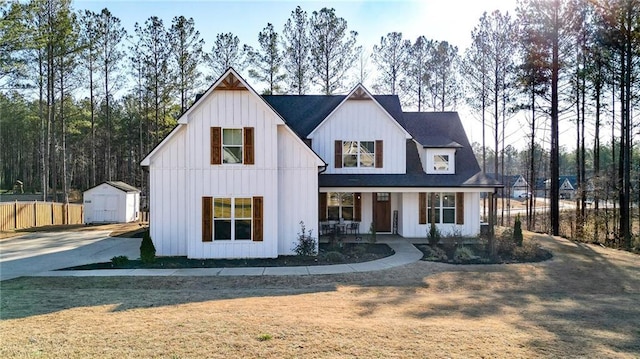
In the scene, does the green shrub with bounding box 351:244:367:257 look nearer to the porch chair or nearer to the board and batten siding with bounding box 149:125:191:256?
the porch chair

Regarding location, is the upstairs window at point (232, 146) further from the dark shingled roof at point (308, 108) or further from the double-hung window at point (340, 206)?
the double-hung window at point (340, 206)

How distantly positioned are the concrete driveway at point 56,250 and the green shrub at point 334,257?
6899 millimetres

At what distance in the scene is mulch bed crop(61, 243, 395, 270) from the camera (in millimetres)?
12602

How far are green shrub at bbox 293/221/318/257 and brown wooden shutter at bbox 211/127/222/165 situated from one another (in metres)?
3.87

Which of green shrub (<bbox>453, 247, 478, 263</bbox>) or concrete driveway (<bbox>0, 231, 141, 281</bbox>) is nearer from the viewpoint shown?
concrete driveway (<bbox>0, 231, 141, 281</bbox>)

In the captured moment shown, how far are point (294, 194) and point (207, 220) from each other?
3286mm

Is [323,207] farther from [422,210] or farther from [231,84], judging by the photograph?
[231,84]

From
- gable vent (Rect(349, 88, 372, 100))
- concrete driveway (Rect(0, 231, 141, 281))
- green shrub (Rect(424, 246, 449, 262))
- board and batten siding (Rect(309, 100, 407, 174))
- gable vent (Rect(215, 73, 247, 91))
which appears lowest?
green shrub (Rect(424, 246, 449, 262))

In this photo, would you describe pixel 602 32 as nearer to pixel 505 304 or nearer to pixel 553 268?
pixel 553 268

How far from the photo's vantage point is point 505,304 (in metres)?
8.62

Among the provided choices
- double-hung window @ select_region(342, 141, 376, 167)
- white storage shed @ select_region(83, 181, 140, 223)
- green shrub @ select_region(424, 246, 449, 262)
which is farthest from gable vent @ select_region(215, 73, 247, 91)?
white storage shed @ select_region(83, 181, 140, 223)

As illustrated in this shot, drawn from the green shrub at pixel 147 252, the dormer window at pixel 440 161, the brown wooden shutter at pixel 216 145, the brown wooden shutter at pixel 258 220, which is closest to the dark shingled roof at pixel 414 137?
the dormer window at pixel 440 161

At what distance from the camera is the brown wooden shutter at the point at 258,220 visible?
13.7 metres

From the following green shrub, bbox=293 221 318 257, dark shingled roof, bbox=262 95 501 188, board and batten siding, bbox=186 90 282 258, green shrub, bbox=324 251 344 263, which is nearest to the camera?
green shrub, bbox=324 251 344 263
